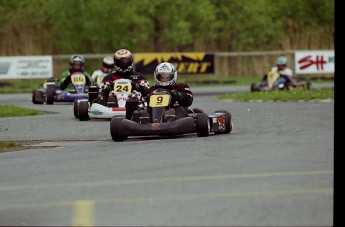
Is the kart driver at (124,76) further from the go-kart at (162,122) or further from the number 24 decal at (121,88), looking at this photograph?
the go-kart at (162,122)

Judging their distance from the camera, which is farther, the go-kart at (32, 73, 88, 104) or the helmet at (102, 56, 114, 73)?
the helmet at (102, 56, 114, 73)

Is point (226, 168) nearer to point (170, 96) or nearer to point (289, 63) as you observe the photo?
point (170, 96)

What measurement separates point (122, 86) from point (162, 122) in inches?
214

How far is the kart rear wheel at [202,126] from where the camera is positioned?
1520cm

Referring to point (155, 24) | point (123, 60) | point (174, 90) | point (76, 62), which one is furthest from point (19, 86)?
point (174, 90)

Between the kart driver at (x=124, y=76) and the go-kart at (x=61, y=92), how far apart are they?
711cm

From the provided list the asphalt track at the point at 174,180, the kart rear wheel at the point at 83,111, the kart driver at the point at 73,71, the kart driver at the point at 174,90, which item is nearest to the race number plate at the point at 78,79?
the kart driver at the point at 73,71

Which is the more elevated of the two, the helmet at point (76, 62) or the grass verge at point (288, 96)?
the helmet at point (76, 62)

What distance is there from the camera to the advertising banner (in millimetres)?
42594

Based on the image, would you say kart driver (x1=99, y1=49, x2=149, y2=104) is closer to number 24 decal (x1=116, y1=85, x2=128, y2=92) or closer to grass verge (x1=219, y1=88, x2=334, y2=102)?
number 24 decal (x1=116, y1=85, x2=128, y2=92)

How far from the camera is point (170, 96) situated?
52.4ft

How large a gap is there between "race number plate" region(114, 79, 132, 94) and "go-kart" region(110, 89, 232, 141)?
486cm

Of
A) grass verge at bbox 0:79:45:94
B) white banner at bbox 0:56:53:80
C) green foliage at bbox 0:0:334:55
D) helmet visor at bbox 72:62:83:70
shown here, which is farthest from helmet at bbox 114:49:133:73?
green foliage at bbox 0:0:334:55
